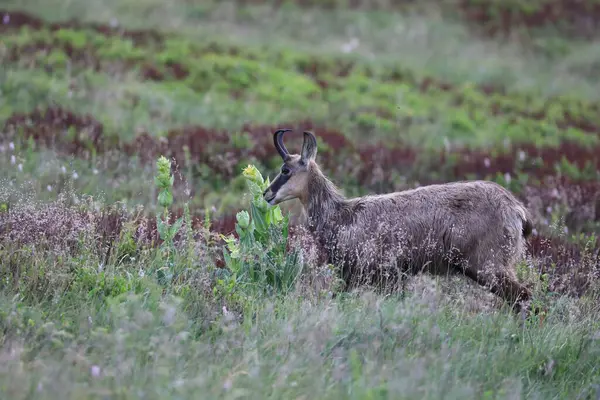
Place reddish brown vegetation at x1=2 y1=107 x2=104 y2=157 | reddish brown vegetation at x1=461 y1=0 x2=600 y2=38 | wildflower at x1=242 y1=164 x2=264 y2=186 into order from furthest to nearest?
reddish brown vegetation at x1=461 y1=0 x2=600 y2=38, reddish brown vegetation at x1=2 y1=107 x2=104 y2=157, wildflower at x1=242 y1=164 x2=264 y2=186

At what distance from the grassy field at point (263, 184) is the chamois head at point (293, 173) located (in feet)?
1.69

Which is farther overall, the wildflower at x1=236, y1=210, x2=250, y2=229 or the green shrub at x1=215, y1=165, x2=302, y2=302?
the wildflower at x1=236, y1=210, x2=250, y2=229

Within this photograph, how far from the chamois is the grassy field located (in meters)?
0.23

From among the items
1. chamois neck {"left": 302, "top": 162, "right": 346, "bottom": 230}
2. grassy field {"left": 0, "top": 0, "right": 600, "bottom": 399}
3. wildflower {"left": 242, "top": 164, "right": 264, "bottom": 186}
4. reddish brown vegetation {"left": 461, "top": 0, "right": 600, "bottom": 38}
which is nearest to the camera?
grassy field {"left": 0, "top": 0, "right": 600, "bottom": 399}

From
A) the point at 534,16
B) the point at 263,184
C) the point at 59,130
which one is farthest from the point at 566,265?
the point at 534,16

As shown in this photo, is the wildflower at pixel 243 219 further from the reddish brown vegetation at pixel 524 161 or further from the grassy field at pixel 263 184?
the reddish brown vegetation at pixel 524 161

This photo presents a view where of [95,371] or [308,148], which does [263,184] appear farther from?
[95,371]

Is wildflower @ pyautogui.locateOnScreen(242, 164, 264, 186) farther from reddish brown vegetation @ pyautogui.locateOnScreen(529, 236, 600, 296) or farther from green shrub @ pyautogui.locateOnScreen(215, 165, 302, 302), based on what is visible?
reddish brown vegetation @ pyautogui.locateOnScreen(529, 236, 600, 296)

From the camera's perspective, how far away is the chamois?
7.56m

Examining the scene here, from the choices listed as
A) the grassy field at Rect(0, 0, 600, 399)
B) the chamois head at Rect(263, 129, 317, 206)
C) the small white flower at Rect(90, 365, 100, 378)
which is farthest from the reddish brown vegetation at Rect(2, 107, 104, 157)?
the small white flower at Rect(90, 365, 100, 378)

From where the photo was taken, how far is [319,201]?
8500 mm

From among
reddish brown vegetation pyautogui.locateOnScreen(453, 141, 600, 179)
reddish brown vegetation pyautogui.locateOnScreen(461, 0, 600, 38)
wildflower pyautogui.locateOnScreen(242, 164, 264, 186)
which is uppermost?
reddish brown vegetation pyautogui.locateOnScreen(461, 0, 600, 38)

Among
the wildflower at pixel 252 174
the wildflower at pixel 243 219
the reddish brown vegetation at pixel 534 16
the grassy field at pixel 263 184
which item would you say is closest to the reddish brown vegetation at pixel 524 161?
the grassy field at pixel 263 184

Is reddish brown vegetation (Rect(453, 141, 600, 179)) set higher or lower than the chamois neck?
lower
